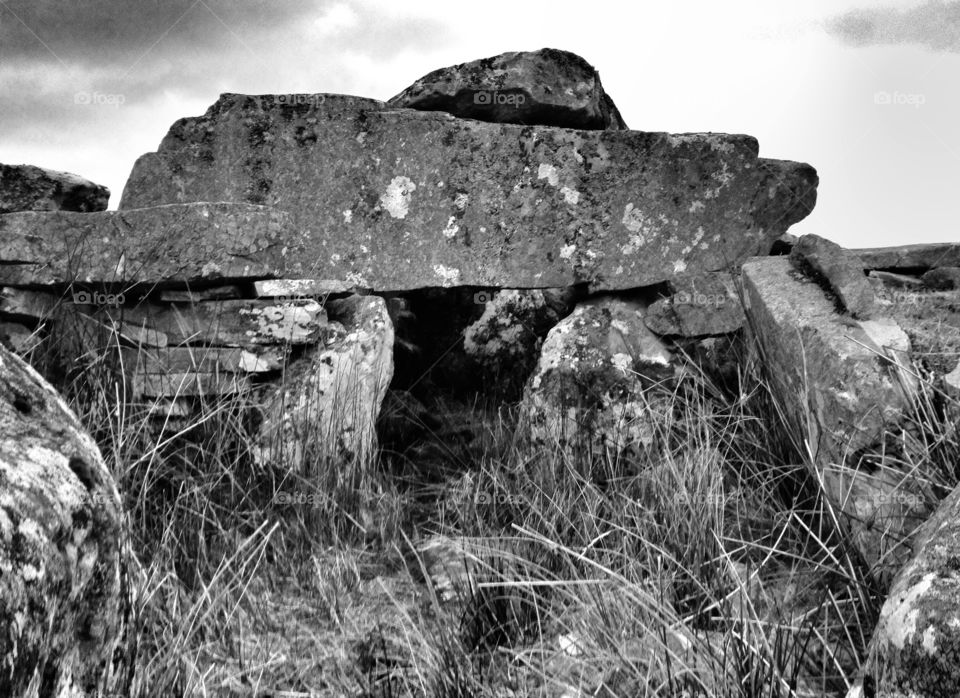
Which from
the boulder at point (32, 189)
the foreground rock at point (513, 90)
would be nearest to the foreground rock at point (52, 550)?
the boulder at point (32, 189)

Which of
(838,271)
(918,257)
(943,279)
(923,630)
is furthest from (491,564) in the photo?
(918,257)

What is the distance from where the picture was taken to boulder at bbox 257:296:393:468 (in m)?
4.71

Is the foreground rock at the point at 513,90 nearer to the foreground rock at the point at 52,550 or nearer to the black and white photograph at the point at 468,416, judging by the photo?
the black and white photograph at the point at 468,416

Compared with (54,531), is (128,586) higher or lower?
lower

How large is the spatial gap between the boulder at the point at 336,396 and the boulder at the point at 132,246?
1.97 feet

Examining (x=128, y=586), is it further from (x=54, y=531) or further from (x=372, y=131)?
(x=372, y=131)

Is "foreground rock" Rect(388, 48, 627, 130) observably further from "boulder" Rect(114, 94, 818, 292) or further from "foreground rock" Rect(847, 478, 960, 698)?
"foreground rock" Rect(847, 478, 960, 698)

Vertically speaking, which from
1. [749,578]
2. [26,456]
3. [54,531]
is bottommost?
[749,578]

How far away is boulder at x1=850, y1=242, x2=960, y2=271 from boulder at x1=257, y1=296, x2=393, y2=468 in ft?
9.48

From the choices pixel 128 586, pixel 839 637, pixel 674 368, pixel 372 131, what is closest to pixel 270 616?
pixel 128 586

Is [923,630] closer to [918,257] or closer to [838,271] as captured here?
[838,271]

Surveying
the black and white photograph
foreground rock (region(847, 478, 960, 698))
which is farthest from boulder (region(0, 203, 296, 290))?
foreground rock (region(847, 478, 960, 698))

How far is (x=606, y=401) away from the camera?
5301mm

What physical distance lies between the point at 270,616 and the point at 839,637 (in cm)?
194
